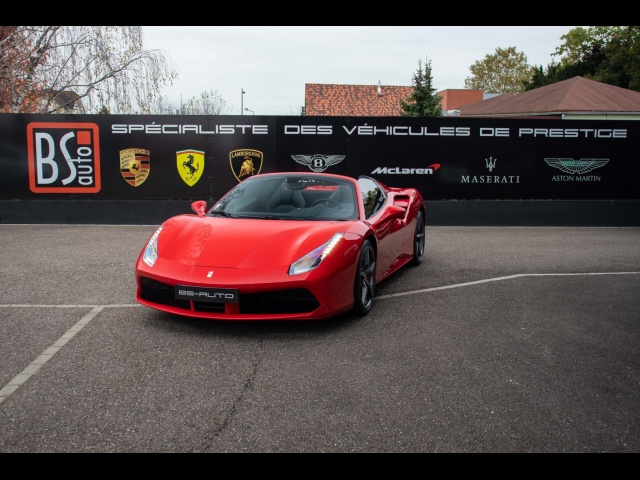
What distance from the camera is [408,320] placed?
498 cm

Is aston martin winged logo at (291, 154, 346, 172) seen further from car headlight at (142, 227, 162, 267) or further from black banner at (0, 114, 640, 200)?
car headlight at (142, 227, 162, 267)

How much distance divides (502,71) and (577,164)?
238 feet

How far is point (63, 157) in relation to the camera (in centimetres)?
1177

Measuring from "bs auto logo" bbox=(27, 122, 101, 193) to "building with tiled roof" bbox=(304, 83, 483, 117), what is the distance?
34.4 meters

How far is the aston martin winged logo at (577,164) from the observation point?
12.3m

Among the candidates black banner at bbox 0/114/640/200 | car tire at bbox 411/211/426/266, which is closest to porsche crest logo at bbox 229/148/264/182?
black banner at bbox 0/114/640/200

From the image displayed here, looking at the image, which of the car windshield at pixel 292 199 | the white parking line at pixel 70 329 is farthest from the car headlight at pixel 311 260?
the white parking line at pixel 70 329

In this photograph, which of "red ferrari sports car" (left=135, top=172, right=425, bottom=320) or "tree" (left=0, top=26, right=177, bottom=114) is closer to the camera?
"red ferrari sports car" (left=135, top=172, right=425, bottom=320)

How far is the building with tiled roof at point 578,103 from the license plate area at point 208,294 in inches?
1179

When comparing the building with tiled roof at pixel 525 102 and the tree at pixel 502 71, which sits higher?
the tree at pixel 502 71

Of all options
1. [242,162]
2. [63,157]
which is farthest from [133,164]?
[242,162]

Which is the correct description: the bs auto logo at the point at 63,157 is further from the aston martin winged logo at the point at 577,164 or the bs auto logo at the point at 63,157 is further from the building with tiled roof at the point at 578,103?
the building with tiled roof at the point at 578,103

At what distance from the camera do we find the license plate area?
168 inches

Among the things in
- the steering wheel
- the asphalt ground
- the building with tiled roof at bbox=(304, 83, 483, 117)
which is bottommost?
the asphalt ground
